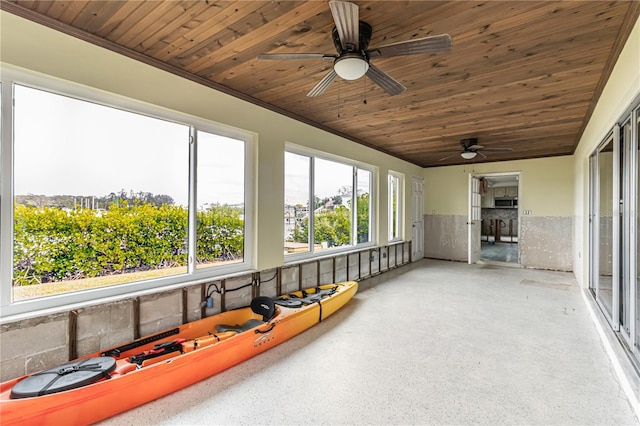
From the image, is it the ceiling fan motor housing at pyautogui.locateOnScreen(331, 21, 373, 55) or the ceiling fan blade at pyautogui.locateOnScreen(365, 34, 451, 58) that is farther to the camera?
the ceiling fan motor housing at pyautogui.locateOnScreen(331, 21, 373, 55)

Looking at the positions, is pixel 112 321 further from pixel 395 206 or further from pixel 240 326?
pixel 395 206

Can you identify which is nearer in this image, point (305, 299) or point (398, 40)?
point (398, 40)

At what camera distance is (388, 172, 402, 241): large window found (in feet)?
21.9

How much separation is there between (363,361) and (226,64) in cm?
293

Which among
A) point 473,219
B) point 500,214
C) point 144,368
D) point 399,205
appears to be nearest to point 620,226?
point 144,368

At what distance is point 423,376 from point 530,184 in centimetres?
634

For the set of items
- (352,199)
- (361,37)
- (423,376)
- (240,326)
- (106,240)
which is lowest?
(423,376)

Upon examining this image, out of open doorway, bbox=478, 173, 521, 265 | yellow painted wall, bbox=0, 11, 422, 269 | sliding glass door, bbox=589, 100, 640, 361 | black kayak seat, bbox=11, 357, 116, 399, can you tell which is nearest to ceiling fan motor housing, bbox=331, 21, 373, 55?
yellow painted wall, bbox=0, 11, 422, 269

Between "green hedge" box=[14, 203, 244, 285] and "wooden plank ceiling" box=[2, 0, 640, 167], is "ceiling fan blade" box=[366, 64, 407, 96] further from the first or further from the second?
"green hedge" box=[14, 203, 244, 285]

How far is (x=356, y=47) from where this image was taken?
1988 mm

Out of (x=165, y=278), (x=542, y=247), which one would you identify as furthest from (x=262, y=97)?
(x=542, y=247)

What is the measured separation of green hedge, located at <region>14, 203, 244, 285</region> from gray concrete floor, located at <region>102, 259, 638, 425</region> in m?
1.16

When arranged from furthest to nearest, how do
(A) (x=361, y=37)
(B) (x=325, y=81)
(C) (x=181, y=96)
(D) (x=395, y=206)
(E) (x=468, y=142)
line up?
1. (D) (x=395, y=206)
2. (E) (x=468, y=142)
3. (C) (x=181, y=96)
4. (B) (x=325, y=81)
5. (A) (x=361, y=37)

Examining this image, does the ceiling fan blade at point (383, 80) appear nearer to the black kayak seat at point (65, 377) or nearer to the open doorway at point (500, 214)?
the black kayak seat at point (65, 377)
